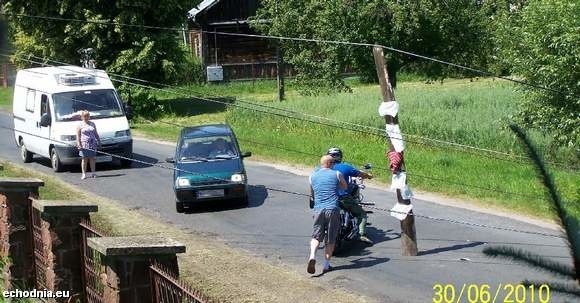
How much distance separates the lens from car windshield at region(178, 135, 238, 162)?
52.5 feet

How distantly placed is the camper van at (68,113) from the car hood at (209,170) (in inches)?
186

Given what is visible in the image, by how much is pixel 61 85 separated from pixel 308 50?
54.2 ft

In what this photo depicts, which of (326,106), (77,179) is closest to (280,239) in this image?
(77,179)

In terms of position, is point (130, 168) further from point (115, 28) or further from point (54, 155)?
point (115, 28)

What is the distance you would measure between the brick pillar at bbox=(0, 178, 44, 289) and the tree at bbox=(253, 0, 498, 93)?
915 inches

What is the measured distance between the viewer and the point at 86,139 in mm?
18719

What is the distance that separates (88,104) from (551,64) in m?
11.7

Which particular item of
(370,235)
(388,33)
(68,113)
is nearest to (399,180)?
(370,235)

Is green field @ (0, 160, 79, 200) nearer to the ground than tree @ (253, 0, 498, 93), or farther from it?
nearer to the ground

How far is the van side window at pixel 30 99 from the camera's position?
21.4 meters

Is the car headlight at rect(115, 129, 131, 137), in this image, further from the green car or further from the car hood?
the car hood

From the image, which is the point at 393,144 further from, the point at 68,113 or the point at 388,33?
the point at 388,33

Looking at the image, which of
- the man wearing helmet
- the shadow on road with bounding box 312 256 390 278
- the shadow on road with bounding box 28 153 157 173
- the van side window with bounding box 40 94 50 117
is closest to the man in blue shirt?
the shadow on road with bounding box 312 256 390 278

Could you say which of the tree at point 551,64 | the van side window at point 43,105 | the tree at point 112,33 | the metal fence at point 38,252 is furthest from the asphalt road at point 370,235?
the tree at point 112,33
